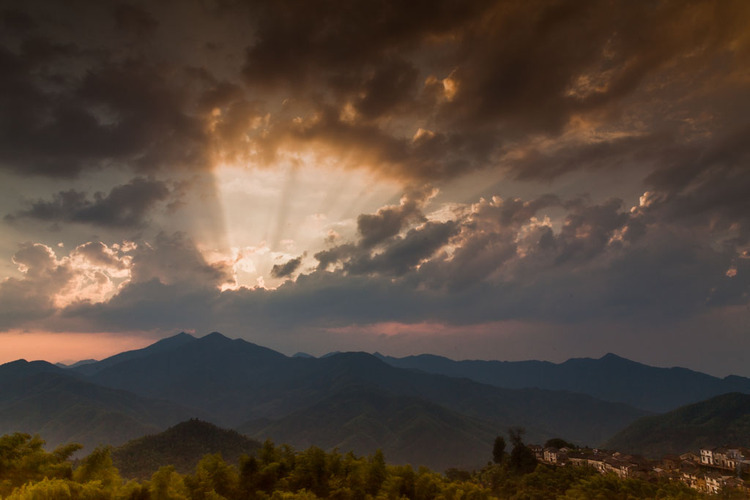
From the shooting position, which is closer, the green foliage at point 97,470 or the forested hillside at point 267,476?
the green foliage at point 97,470

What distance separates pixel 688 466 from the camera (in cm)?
8012

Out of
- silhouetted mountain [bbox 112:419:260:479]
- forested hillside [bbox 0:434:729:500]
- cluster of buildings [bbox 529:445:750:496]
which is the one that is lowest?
silhouetted mountain [bbox 112:419:260:479]

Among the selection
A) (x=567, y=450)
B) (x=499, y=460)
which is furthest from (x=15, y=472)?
(x=567, y=450)

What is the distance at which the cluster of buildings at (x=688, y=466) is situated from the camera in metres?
64.8

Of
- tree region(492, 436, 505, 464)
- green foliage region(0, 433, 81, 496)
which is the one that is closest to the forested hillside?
green foliage region(0, 433, 81, 496)

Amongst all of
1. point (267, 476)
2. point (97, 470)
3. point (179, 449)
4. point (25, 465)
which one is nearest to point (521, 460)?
point (267, 476)

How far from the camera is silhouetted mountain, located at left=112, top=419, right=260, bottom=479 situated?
114750 mm

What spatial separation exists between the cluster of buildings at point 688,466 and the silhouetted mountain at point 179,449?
77468 mm

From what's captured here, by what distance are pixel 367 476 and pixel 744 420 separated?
23170cm

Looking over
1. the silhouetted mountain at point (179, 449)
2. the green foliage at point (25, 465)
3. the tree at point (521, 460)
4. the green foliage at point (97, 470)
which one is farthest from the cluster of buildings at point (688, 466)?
the silhouetted mountain at point (179, 449)

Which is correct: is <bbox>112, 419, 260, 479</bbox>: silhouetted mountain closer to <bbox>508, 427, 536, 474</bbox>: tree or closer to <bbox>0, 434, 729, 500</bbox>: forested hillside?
<bbox>508, 427, 536, 474</bbox>: tree

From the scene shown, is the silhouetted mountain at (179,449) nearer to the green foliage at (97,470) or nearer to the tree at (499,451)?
the tree at (499,451)

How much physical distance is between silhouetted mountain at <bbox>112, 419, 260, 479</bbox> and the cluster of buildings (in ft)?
254

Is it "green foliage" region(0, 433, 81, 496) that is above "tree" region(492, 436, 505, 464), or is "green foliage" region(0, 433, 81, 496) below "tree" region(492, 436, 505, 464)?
above
